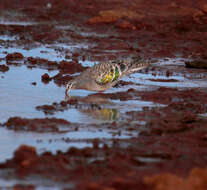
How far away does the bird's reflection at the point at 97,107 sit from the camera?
9852 mm

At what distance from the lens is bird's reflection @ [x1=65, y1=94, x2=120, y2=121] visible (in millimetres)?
9852

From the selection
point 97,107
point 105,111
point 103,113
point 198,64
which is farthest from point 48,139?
point 198,64

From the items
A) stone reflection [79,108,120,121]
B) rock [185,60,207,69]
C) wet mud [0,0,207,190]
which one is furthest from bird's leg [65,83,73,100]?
rock [185,60,207,69]

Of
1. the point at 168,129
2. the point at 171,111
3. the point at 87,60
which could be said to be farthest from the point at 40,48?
the point at 168,129

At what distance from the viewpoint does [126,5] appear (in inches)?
1100

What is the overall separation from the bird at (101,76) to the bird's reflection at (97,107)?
0.68 ft

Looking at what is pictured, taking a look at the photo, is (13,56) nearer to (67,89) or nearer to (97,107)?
(67,89)

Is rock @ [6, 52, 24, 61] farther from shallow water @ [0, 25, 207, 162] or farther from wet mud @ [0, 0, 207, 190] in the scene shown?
shallow water @ [0, 25, 207, 162]

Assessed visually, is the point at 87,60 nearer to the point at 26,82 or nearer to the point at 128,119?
the point at 26,82

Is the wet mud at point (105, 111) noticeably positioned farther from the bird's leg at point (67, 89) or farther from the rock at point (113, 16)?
the rock at point (113, 16)

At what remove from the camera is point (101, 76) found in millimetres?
11922

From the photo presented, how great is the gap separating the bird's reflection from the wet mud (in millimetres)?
17

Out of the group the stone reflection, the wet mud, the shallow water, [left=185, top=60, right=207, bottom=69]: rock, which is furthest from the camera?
[left=185, top=60, right=207, bottom=69]: rock

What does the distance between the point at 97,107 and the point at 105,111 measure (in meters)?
0.39
